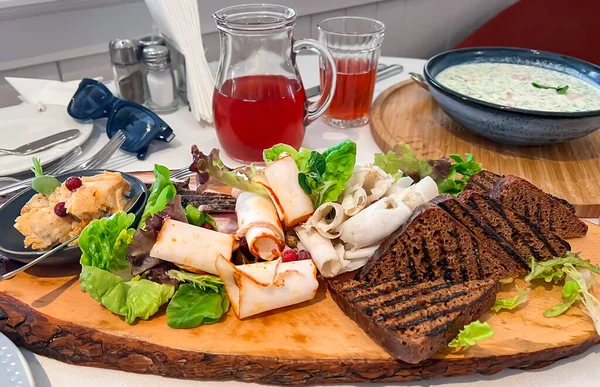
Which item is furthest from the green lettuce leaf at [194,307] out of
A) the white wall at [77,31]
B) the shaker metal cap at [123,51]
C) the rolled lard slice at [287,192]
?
the white wall at [77,31]

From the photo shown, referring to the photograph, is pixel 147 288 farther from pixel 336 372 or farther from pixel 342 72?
pixel 342 72

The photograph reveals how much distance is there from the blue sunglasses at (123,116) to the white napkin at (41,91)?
0.21 metres

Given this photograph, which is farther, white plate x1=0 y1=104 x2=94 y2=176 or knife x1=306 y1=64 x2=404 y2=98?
knife x1=306 y1=64 x2=404 y2=98

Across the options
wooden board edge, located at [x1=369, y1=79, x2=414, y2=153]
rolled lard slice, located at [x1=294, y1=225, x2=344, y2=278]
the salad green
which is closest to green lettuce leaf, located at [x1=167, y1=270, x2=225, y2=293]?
rolled lard slice, located at [x1=294, y1=225, x2=344, y2=278]

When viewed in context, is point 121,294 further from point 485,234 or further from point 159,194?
point 485,234

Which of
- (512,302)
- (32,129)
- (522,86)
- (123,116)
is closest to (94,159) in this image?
(123,116)

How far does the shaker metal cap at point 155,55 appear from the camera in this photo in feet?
6.72

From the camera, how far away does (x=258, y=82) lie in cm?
174

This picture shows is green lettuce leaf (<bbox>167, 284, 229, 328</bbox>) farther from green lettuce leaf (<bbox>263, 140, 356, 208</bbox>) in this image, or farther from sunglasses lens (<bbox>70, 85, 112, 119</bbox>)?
sunglasses lens (<bbox>70, 85, 112, 119</bbox>)

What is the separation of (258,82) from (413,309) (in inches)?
38.0

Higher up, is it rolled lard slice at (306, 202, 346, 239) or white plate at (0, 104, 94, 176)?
rolled lard slice at (306, 202, 346, 239)

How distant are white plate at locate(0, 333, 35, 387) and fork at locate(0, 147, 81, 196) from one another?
620mm

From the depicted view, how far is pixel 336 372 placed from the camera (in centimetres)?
107

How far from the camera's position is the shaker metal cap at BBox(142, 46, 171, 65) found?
2049mm
